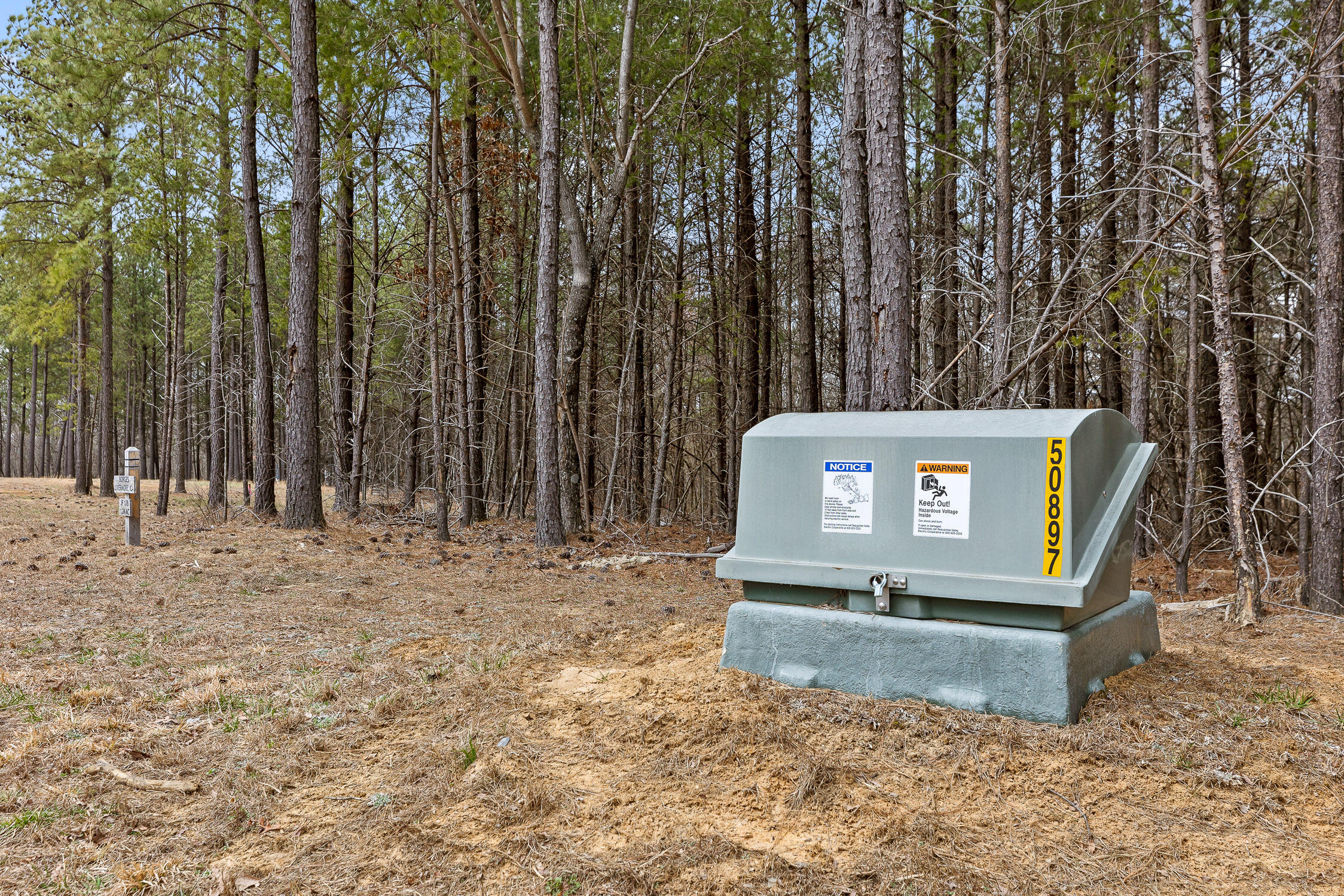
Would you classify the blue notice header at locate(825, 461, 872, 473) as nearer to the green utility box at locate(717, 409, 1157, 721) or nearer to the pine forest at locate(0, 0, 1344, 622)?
the green utility box at locate(717, 409, 1157, 721)

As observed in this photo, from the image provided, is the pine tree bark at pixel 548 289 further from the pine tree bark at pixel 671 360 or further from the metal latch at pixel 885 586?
the metal latch at pixel 885 586

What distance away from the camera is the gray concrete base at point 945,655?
3338mm

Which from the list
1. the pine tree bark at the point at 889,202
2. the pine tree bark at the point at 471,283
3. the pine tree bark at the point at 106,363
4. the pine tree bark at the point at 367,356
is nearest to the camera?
the pine tree bark at the point at 889,202

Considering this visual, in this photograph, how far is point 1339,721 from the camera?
3.51m

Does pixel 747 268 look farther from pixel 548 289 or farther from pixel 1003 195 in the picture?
pixel 1003 195

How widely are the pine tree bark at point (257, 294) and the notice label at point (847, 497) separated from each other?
1157cm

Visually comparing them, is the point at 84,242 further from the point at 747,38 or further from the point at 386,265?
the point at 747,38

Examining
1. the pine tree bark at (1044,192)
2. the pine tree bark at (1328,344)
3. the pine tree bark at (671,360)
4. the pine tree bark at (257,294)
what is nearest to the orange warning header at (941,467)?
the pine tree bark at (1328,344)

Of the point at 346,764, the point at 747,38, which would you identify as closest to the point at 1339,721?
the point at 346,764

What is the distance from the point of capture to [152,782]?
10.5ft

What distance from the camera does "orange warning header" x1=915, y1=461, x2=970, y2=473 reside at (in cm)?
354

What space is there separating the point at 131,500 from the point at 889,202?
31.1ft

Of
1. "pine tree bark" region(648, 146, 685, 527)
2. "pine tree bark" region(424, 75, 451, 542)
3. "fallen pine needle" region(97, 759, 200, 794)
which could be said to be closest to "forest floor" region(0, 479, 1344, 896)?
"fallen pine needle" region(97, 759, 200, 794)

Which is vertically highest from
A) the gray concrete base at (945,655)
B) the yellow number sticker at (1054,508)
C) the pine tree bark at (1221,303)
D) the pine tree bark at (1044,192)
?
the pine tree bark at (1044,192)
